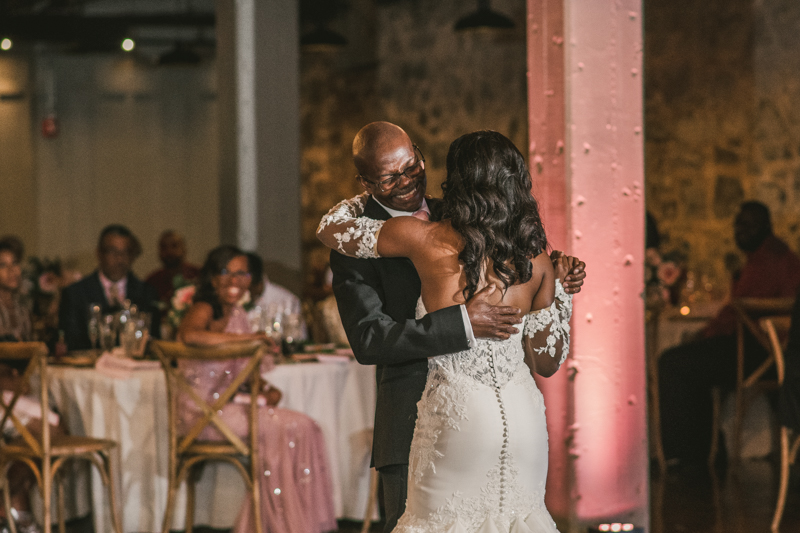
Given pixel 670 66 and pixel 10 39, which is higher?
pixel 10 39

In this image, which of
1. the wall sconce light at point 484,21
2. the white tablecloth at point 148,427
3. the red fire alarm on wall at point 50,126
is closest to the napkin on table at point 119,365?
the white tablecloth at point 148,427

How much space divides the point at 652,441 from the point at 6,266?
4.07 metres

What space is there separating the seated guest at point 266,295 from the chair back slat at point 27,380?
3.60 ft

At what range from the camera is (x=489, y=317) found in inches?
85.1

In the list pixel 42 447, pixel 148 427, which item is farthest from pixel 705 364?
pixel 42 447

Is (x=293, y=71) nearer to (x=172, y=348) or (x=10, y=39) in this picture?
(x=172, y=348)

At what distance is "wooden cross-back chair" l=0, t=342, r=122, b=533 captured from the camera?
3.94 m

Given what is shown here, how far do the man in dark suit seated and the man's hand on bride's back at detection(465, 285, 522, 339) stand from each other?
11.4 ft

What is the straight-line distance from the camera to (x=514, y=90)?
9047 millimetres

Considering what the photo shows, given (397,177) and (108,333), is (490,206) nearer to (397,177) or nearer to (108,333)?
(397,177)

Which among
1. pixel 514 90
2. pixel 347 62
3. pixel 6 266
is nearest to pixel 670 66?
pixel 514 90

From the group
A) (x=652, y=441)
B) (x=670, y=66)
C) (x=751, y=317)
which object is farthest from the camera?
(x=670, y=66)

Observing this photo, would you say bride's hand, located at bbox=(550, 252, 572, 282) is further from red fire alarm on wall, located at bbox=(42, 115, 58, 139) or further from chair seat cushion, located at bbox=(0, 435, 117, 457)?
red fire alarm on wall, located at bbox=(42, 115, 58, 139)

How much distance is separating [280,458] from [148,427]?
65 cm
